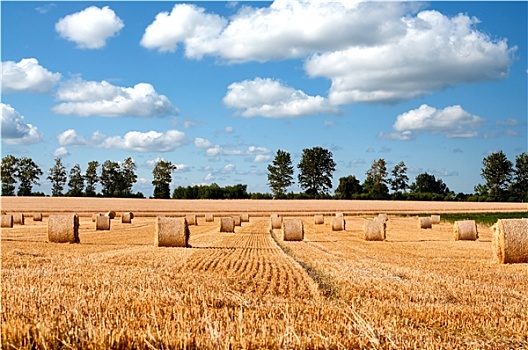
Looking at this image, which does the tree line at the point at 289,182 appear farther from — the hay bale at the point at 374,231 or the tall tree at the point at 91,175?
the hay bale at the point at 374,231

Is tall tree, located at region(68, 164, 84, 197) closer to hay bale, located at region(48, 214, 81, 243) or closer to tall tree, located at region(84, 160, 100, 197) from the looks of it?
tall tree, located at region(84, 160, 100, 197)

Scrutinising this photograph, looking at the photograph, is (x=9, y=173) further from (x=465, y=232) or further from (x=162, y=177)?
(x=465, y=232)

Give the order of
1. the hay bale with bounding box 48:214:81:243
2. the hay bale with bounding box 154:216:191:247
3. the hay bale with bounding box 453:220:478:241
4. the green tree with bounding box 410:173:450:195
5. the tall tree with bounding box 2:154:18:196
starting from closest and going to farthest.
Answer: the hay bale with bounding box 154:216:191:247
the hay bale with bounding box 48:214:81:243
the hay bale with bounding box 453:220:478:241
the tall tree with bounding box 2:154:18:196
the green tree with bounding box 410:173:450:195

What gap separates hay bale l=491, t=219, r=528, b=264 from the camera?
17.2m

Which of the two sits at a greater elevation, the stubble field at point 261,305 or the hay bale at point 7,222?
the hay bale at point 7,222

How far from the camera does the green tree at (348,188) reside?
120 metres

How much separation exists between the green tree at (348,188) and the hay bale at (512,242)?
102m

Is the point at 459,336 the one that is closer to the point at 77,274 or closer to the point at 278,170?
the point at 77,274

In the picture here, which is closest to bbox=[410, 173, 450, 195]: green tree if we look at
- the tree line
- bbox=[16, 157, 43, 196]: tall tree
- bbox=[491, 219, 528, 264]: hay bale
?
the tree line

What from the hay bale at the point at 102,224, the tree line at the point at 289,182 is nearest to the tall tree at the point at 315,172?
the tree line at the point at 289,182

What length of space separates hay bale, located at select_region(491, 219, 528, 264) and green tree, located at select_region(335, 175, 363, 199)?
10159 cm

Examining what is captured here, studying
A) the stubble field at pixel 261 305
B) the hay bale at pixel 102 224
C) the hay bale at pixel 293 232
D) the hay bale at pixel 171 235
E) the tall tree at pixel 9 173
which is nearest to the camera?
the stubble field at pixel 261 305

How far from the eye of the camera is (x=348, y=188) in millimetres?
121562

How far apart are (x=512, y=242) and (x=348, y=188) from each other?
105 metres
